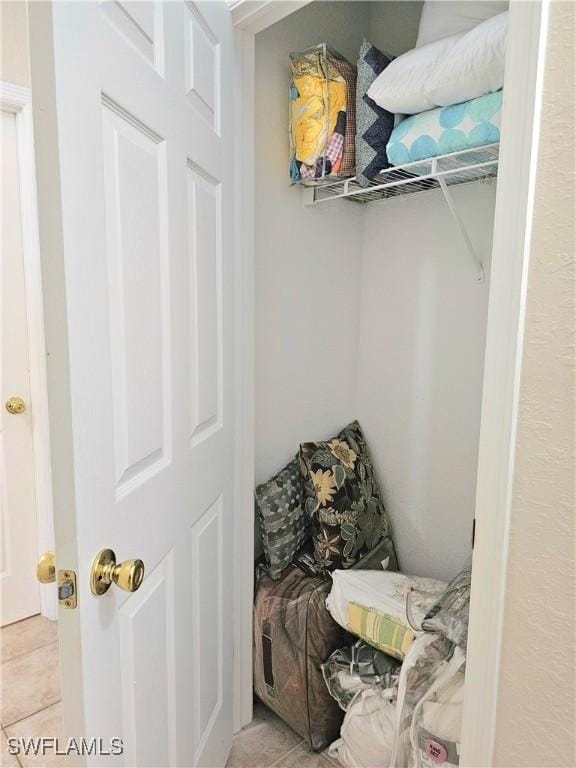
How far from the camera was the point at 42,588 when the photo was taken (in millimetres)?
2176

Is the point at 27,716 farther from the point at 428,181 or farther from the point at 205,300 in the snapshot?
the point at 428,181

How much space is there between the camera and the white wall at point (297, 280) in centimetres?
155

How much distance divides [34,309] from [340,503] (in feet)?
4.85

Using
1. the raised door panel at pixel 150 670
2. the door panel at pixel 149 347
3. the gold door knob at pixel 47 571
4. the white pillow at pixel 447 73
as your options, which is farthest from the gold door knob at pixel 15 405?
the white pillow at pixel 447 73

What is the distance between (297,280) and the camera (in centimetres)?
170

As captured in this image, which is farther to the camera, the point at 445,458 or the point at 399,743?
the point at 445,458

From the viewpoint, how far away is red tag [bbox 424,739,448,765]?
104 cm

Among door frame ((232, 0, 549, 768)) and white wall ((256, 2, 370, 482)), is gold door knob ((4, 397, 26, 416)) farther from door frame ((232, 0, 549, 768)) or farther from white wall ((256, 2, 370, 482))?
door frame ((232, 0, 549, 768))

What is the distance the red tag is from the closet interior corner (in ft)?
0.70

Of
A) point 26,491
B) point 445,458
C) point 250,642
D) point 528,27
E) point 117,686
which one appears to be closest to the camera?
point 528,27

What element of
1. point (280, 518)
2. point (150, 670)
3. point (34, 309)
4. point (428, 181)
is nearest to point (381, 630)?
point (280, 518)

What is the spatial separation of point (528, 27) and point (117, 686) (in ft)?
3.86

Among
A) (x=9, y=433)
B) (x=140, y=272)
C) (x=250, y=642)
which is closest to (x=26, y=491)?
(x=9, y=433)

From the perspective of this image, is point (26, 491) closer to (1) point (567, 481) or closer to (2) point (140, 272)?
(2) point (140, 272)
